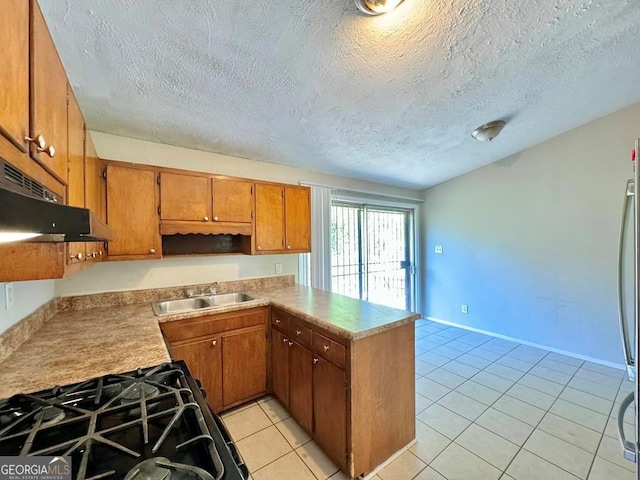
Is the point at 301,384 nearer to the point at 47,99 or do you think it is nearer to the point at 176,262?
the point at 176,262

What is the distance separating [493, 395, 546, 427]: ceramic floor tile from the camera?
2115 mm

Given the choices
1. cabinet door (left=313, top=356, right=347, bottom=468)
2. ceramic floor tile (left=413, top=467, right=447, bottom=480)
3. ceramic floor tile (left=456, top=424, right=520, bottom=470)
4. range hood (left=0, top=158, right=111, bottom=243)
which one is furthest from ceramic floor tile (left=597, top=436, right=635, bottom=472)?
range hood (left=0, top=158, right=111, bottom=243)

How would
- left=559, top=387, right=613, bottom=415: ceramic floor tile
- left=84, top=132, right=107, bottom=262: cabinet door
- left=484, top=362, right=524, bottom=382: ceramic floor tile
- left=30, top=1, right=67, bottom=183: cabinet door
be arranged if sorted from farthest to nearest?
left=484, top=362, right=524, bottom=382: ceramic floor tile
left=559, top=387, right=613, bottom=415: ceramic floor tile
left=84, top=132, right=107, bottom=262: cabinet door
left=30, top=1, right=67, bottom=183: cabinet door

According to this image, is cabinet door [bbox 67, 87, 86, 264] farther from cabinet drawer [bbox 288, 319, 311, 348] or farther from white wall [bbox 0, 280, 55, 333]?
cabinet drawer [bbox 288, 319, 311, 348]

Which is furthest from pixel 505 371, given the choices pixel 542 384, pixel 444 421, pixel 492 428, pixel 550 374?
pixel 444 421

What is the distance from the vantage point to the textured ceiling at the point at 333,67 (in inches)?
51.3

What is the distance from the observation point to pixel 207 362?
6.81ft

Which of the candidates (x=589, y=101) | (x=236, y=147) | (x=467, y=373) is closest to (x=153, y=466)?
(x=236, y=147)

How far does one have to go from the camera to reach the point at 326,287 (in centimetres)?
344

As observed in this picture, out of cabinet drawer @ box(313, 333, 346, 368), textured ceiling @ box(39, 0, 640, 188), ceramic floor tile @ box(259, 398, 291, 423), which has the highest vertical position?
textured ceiling @ box(39, 0, 640, 188)

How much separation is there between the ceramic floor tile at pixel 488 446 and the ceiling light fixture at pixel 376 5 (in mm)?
2721

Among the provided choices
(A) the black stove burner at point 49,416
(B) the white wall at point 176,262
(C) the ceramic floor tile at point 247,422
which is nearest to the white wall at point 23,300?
(B) the white wall at point 176,262

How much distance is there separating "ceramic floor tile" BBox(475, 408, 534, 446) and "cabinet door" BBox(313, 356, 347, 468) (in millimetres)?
1228

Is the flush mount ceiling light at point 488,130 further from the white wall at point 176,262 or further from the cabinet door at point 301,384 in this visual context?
the cabinet door at point 301,384
